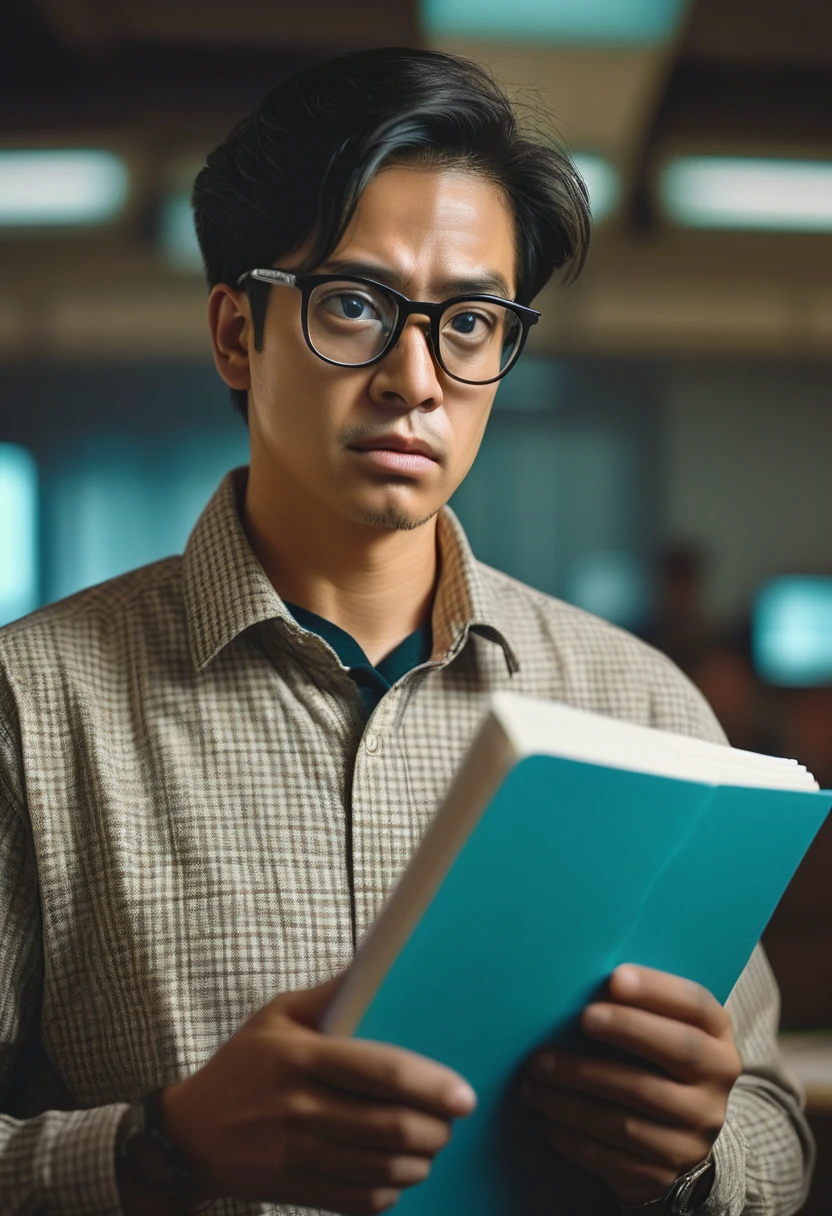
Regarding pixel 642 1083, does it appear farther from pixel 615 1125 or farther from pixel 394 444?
pixel 394 444

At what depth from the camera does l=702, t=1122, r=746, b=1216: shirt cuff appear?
3.02 feet

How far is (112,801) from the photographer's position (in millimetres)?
994

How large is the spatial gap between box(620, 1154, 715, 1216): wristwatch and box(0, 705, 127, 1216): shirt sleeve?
422 mm

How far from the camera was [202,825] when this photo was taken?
100cm

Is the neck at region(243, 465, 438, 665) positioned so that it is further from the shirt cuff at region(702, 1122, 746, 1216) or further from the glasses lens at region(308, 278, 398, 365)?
the shirt cuff at region(702, 1122, 746, 1216)

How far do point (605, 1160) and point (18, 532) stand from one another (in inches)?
67.6

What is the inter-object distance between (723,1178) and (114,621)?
2.46 ft

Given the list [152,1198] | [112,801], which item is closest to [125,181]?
[112,801]

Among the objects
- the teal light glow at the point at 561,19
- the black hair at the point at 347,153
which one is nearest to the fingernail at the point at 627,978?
the black hair at the point at 347,153

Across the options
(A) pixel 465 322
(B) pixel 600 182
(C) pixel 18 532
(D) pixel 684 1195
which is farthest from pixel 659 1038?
(B) pixel 600 182

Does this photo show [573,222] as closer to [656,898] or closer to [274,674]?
[274,674]

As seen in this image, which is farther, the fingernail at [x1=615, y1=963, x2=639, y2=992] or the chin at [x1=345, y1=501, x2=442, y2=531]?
the chin at [x1=345, y1=501, x2=442, y2=531]

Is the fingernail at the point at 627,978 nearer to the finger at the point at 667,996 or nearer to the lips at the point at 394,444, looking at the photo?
the finger at the point at 667,996

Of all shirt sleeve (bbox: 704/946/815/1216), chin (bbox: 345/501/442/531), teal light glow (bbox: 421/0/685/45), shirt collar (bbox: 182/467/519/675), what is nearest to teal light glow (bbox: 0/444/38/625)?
shirt collar (bbox: 182/467/519/675)
